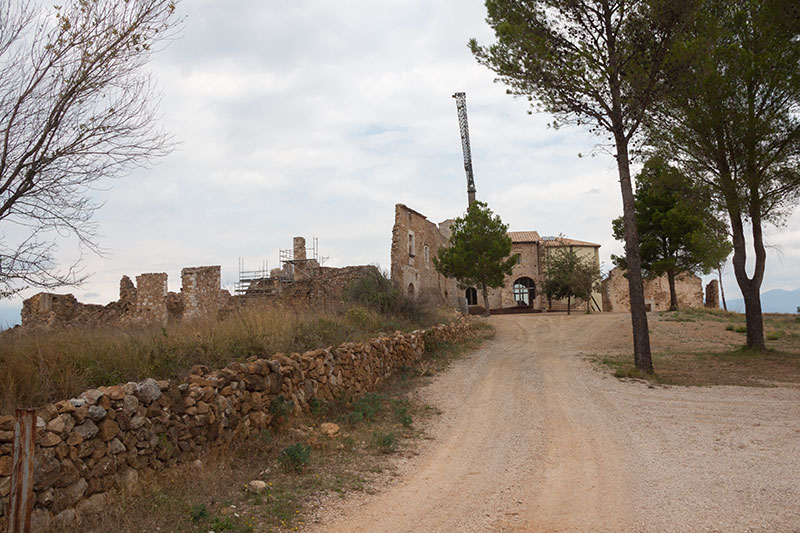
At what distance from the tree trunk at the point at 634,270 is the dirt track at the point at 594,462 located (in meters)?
1.24

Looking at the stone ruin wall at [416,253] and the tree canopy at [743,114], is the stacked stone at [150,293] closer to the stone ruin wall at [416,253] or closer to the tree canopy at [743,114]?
the stone ruin wall at [416,253]

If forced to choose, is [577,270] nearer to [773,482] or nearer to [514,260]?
[514,260]

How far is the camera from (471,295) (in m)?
44.6

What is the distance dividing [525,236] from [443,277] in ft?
40.7

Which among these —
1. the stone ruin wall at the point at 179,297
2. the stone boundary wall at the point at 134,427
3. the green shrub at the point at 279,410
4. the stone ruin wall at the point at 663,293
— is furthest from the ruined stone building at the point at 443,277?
the stone boundary wall at the point at 134,427

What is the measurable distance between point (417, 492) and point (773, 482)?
348cm

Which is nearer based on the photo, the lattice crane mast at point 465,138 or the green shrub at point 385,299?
the green shrub at point 385,299

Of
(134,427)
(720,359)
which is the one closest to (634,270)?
(720,359)

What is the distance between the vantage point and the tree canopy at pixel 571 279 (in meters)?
32.6

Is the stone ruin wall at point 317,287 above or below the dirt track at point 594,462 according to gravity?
above

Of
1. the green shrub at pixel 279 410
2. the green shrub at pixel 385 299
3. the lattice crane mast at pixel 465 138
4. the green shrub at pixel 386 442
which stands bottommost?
the green shrub at pixel 386 442

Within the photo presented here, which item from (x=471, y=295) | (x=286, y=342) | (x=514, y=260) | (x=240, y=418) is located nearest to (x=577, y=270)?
(x=514, y=260)

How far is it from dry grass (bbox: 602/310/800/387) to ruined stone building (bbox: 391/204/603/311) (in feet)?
28.4

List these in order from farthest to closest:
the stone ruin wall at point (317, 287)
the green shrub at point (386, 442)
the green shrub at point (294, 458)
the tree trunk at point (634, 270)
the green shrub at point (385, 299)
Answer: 1. the stone ruin wall at point (317, 287)
2. the green shrub at point (385, 299)
3. the tree trunk at point (634, 270)
4. the green shrub at point (386, 442)
5. the green shrub at point (294, 458)
